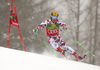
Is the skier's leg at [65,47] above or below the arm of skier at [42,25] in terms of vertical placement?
below

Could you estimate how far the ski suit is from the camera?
174cm

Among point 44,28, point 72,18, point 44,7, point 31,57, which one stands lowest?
point 31,57

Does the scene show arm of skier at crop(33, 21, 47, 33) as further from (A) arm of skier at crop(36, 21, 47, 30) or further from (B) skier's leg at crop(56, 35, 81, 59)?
(B) skier's leg at crop(56, 35, 81, 59)

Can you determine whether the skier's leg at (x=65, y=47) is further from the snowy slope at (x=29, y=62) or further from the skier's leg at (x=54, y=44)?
the snowy slope at (x=29, y=62)

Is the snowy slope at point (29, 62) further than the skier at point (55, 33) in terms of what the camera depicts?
Yes

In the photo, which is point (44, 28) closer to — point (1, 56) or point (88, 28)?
point (88, 28)

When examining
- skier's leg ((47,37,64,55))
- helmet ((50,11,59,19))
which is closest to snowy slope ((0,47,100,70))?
skier's leg ((47,37,64,55))

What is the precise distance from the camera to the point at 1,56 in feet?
6.87

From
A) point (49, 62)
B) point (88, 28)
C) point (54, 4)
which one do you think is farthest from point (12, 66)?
point (88, 28)

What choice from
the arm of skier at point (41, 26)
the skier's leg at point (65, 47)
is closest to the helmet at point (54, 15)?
the arm of skier at point (41, 26)

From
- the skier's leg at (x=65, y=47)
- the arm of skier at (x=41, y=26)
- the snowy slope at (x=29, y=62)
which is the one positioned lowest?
the snowy slope at (x=29, y=62)

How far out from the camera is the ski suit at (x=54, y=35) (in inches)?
68.4

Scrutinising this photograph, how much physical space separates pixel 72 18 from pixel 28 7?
0.64 metres

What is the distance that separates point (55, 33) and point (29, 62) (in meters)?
0.62
